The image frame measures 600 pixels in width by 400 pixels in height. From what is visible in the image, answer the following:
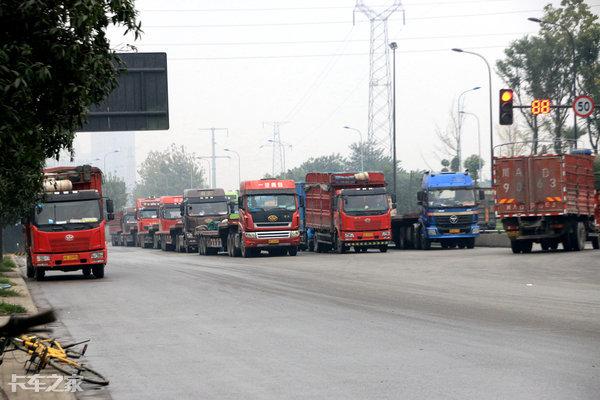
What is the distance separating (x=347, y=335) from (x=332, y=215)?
34.4 meters

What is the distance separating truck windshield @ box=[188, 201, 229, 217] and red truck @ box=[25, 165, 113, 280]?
25502mm

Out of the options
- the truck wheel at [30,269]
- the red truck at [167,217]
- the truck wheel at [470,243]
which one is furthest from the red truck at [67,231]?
the red truck at [167,217]

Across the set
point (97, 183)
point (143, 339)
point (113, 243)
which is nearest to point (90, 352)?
point (143, 339)

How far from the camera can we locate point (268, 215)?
4584cm

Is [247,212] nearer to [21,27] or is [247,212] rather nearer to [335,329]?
[335,329]

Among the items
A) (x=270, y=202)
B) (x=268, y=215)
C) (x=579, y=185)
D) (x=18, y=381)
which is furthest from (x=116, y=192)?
(x=18, y=381)

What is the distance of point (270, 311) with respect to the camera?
17.7 meters

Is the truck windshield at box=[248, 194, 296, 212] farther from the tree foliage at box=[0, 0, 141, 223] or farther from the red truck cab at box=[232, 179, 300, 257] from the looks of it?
the tree foliage at box=[0, 0, 141, 223]

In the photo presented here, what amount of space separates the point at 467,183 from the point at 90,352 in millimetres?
36648

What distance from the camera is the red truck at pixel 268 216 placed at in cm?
4575

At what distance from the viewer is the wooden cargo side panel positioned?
37500 millimetres

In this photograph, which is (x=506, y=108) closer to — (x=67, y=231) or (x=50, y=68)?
(x=67, y=231)

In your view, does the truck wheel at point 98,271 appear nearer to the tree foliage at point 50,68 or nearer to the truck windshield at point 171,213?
the tree foliage at point 50,68

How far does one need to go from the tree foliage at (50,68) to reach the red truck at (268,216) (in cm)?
3270
